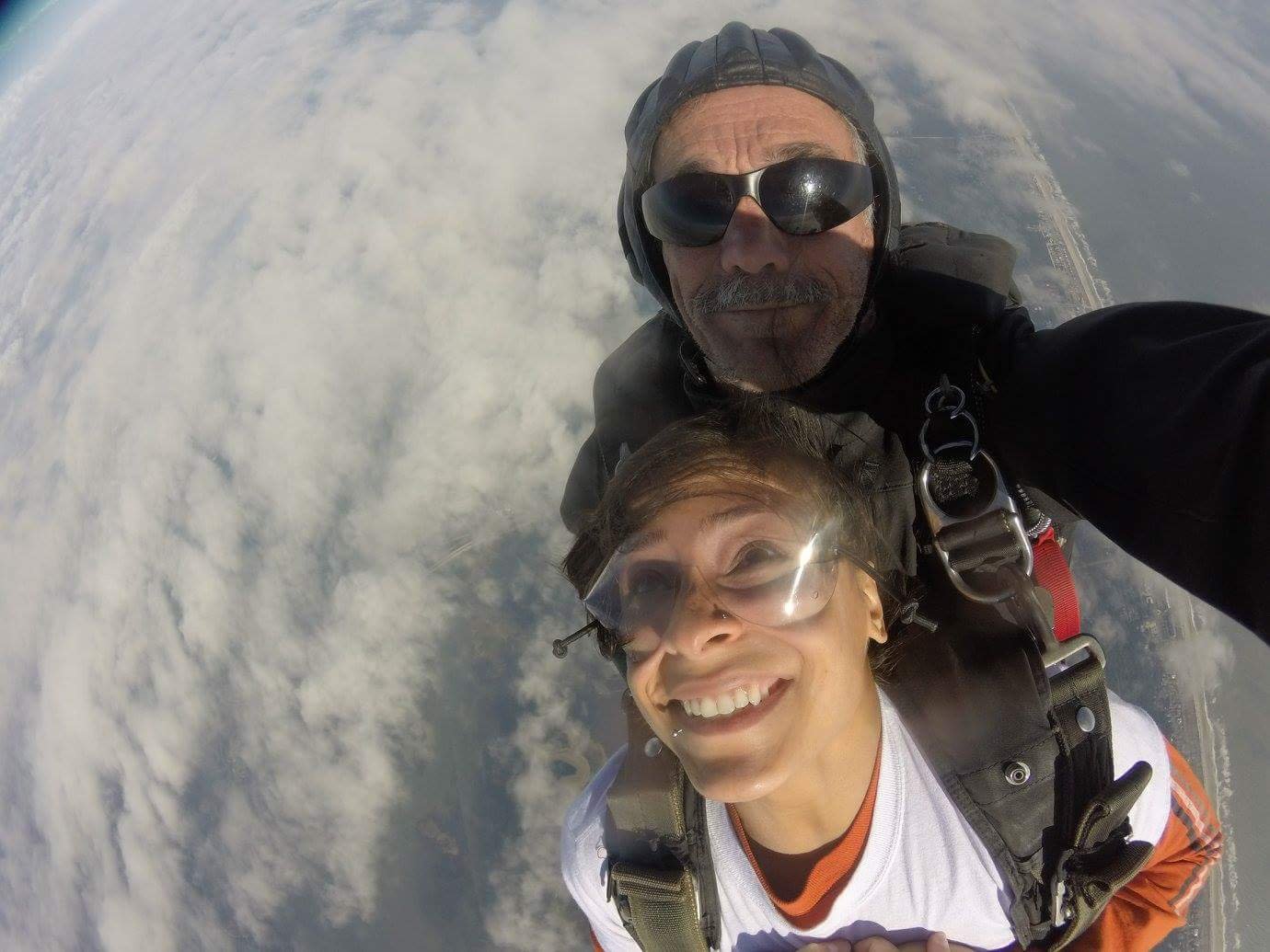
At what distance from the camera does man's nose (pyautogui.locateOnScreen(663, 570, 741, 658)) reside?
1039mm

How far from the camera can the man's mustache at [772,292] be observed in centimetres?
146

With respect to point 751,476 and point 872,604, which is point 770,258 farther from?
point 872,604

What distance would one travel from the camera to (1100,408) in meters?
0.87

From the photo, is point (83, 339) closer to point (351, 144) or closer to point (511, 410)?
point (351, 144)

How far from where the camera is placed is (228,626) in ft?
59.4

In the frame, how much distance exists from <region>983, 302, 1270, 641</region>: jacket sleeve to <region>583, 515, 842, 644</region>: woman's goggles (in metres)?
0.46

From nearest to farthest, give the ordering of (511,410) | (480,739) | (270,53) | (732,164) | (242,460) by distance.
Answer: (732,164), (480,739), (511,410), (242,460), (270,53)

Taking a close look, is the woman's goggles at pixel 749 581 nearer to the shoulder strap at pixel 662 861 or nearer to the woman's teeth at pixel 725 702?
the woman's teeth at pixel 725 702

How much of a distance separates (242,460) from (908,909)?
27.0 meters

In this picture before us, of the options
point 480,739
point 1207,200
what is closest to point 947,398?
point 480,739

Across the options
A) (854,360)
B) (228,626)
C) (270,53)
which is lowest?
(228,626)

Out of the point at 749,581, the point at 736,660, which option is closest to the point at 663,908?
the point at 736,660

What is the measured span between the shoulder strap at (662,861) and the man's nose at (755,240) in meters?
1.30

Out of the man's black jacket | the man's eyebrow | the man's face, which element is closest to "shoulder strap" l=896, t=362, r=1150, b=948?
the man's black jacket
